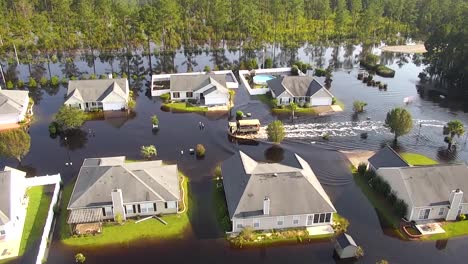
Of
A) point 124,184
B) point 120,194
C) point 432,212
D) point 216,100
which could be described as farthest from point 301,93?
point 120,194

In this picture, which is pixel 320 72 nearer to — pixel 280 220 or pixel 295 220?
pixel 295 220

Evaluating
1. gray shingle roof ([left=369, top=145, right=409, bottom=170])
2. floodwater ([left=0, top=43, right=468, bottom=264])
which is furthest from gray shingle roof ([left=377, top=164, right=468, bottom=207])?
floodwater ([left=0, top=43, right=468, bottom=264])

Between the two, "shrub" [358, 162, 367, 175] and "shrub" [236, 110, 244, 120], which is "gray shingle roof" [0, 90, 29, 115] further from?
"shrub" [358, 162, 367, 175]

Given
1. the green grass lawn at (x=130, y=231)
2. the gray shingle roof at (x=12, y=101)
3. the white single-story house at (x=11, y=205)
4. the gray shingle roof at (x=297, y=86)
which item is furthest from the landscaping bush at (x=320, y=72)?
the white single-story house at (x=11, y=205)

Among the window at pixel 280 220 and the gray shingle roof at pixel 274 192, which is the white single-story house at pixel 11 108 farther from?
the window at pixel 280 220

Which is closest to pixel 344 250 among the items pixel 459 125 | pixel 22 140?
pixel 459 125

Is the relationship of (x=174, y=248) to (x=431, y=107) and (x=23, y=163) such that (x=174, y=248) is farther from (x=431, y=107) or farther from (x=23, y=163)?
(x=431, y=107)
